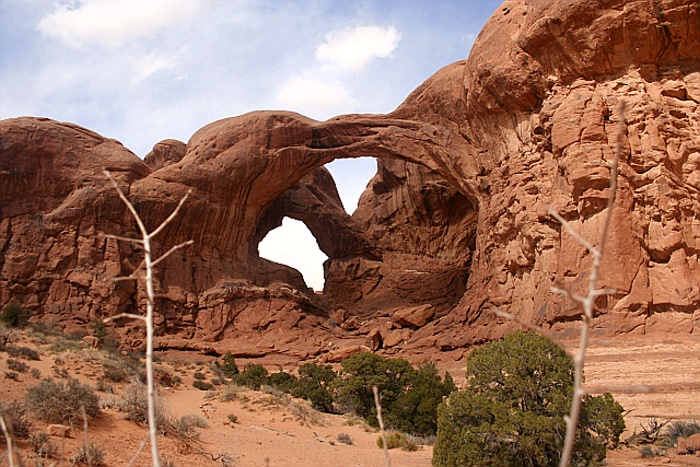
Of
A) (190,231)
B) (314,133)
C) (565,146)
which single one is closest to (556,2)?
(565,146)

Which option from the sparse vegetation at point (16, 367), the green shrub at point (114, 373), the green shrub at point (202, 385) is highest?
the sparse vegetation at point (16, 367)

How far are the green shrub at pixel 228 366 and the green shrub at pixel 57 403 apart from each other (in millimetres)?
13724

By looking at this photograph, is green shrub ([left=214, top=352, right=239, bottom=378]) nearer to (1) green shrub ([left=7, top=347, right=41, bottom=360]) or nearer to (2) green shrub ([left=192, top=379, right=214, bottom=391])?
(2) green shrub ([left=192, top=379, right=214, bottom=391])

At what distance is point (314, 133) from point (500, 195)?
31.1 ft

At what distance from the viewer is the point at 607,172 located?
54.6 feet

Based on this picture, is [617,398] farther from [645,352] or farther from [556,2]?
[556,2]

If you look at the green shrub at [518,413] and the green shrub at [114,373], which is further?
the green shrub at [114,373]

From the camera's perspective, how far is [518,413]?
29.3 feet

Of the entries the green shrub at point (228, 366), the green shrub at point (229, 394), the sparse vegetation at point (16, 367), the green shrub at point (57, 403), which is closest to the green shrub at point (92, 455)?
the green shrub at point (57, 403)

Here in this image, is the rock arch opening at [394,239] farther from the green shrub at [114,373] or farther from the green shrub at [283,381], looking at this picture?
the green shrub at [114,373]

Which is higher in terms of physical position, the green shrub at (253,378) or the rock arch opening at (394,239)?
the rock arch opening at (394,239)

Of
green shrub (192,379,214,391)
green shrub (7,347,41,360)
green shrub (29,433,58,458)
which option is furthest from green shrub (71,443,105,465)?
green shrub (192,379,214,391)

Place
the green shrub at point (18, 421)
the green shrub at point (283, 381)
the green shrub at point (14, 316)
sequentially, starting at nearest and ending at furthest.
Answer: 1. the green shrub at point (18, 421)
2. the green shrub at point (283, 381)
3. the green shrub at point (14, 316)

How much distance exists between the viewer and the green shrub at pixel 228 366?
2248cm
